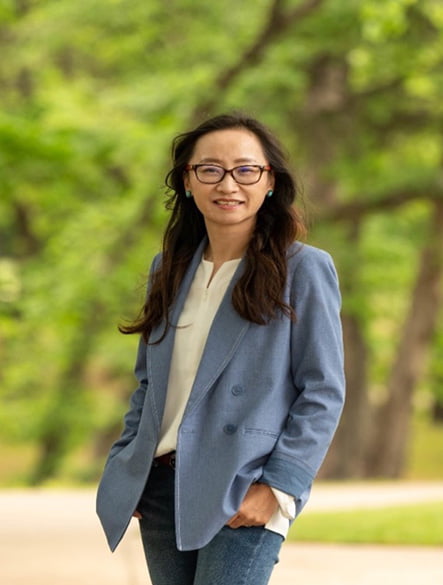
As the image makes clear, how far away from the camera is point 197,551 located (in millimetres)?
3086

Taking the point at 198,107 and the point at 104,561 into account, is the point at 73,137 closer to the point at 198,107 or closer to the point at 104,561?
the point at 198,107

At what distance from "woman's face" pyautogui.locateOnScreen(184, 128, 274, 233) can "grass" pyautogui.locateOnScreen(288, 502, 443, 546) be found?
20.3ft

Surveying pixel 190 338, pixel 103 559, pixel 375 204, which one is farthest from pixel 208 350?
pixel 375 204

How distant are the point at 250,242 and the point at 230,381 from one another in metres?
0.37

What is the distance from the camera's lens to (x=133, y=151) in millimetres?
15805

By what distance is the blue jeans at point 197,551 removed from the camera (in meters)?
2.90

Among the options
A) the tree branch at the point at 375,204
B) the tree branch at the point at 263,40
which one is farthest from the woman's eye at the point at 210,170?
the tree branch at the point at 375,204

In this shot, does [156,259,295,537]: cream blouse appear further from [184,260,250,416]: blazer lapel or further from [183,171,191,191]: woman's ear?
[183,171,191,191]: woman's ear

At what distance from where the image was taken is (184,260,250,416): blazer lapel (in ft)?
9.80

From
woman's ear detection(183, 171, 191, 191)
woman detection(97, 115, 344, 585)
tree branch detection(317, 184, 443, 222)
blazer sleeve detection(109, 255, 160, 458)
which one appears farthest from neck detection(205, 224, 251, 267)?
tree branch detection(317, 184, 443, 222)

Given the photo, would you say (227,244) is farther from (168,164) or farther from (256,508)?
(168,164)

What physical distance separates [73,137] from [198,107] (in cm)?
394

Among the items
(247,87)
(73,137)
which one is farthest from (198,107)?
(73,137)

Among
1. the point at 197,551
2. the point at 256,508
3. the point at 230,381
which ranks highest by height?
the point at 230,381
